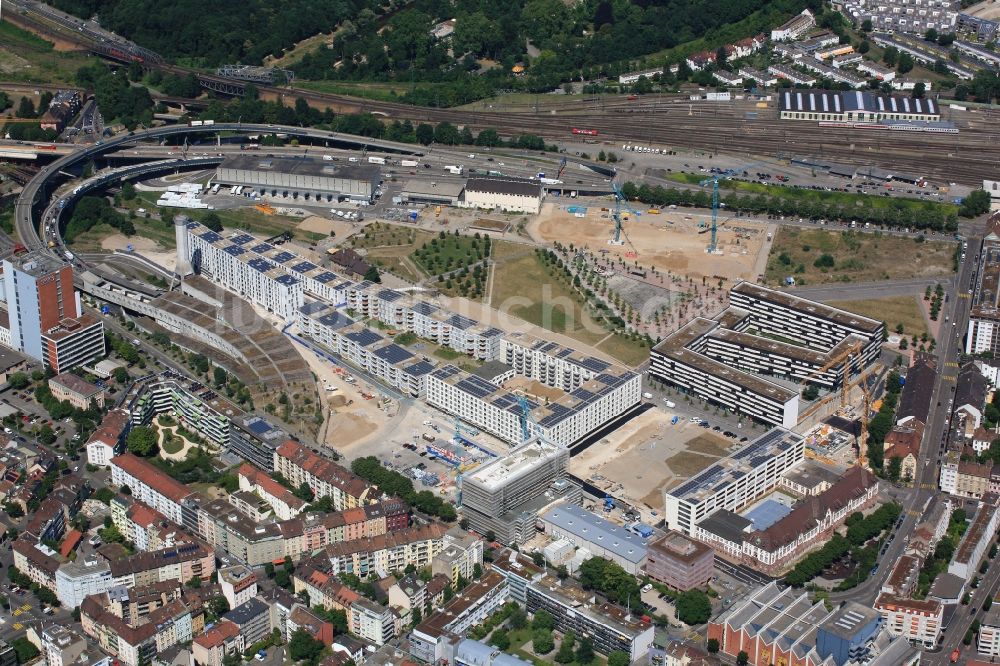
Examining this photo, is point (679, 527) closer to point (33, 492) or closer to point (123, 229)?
point (33, 492)

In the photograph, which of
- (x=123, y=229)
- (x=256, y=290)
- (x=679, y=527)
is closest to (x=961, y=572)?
(x=679, y=527)

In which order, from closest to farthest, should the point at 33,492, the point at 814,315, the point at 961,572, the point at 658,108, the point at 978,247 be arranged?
the point at 961,572 → the point at 33,492 → the point at 814,315 → the point at 978,247 → the point at 658,108

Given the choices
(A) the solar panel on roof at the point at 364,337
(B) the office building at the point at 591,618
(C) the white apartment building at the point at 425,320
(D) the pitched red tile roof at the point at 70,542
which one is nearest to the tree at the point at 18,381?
(D) the pitched red tile roof at the point at 70,542

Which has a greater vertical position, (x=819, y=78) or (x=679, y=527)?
(x=819, y=78)

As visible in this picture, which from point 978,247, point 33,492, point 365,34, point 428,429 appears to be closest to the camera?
point 33,492

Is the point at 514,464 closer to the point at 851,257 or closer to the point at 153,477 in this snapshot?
the point at 153,477

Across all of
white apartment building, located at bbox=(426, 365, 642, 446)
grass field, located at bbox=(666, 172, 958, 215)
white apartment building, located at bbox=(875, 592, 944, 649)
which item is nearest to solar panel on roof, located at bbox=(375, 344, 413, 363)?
white apartment building, located at bbox=(426, 365, 642, 446)

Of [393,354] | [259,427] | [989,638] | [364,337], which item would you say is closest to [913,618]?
[989,638]
